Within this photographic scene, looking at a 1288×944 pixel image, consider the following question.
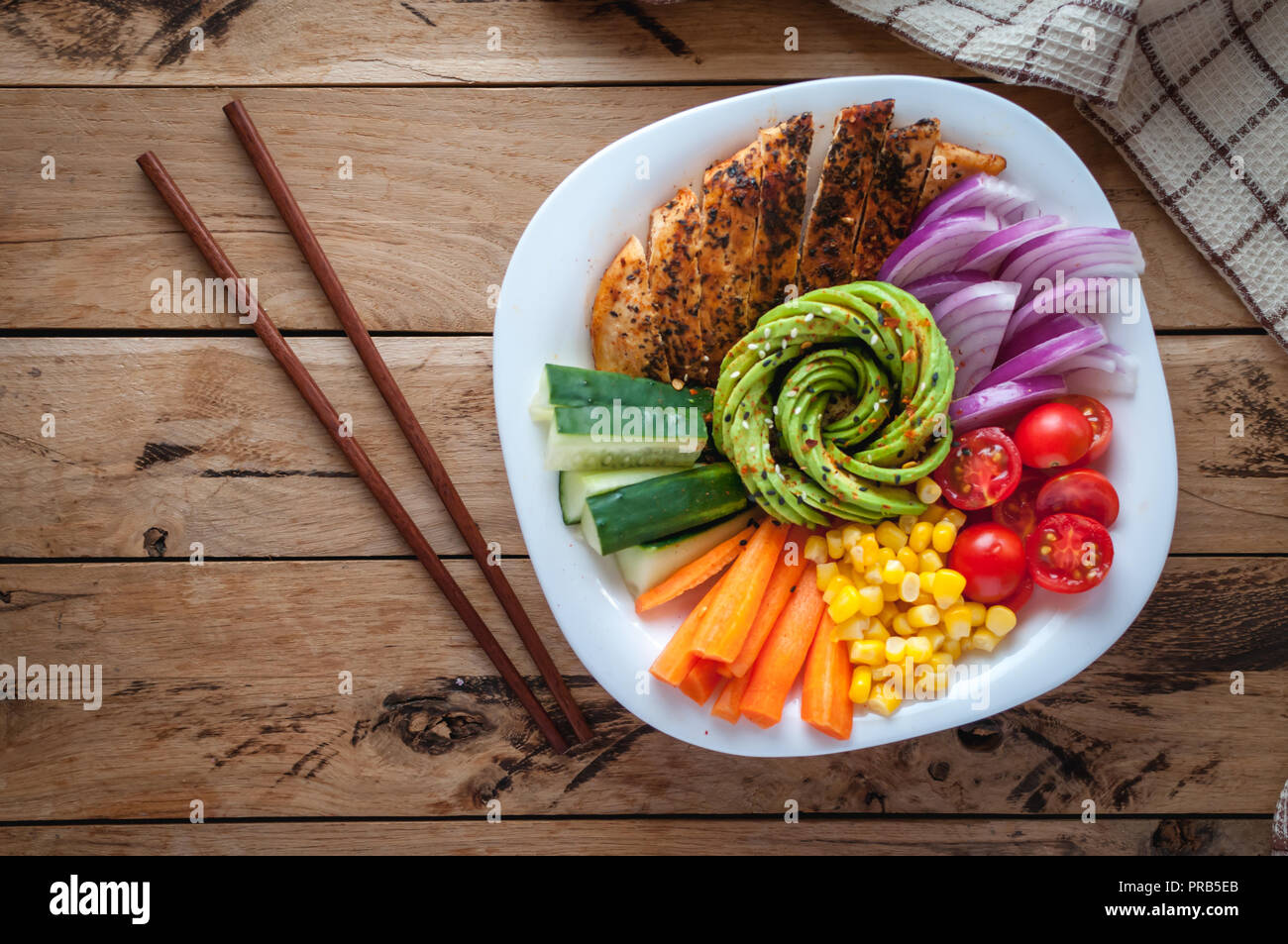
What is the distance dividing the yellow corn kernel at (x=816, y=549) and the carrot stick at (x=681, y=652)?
206mm

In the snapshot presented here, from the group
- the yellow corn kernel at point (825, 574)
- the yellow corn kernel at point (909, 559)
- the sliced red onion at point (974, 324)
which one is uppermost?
the sliced red onion at point (974, 324)

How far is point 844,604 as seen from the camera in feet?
6.17

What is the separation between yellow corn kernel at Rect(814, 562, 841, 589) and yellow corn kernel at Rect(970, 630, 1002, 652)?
365mm

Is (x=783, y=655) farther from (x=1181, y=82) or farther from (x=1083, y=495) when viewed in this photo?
(x=1181, y=82)

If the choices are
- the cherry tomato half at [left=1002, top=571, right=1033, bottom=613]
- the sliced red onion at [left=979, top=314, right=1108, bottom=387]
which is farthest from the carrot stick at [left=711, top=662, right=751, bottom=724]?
the sliced red onion at [left=979, top=314, right=1108, bottom=387]

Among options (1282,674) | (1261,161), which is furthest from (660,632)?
(1261,161)

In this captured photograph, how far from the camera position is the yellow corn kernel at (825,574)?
194cm

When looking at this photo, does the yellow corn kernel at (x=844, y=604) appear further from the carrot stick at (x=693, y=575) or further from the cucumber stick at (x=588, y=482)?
the cucumber stick at (x=588, y=482)

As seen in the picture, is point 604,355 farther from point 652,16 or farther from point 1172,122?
point 1172,122

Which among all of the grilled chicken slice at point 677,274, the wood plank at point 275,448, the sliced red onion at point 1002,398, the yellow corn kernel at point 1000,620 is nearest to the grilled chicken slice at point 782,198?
the grilled chicken slice at point 677,274

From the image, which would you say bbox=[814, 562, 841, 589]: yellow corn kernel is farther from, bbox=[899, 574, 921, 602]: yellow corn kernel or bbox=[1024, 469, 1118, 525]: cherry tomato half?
bbox=[1024, 469, 1118, 525]: cherry tomato half

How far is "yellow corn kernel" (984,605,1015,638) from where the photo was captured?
1913mm

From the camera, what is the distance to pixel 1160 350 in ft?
7.32

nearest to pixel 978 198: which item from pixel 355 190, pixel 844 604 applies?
pixel 844 604
